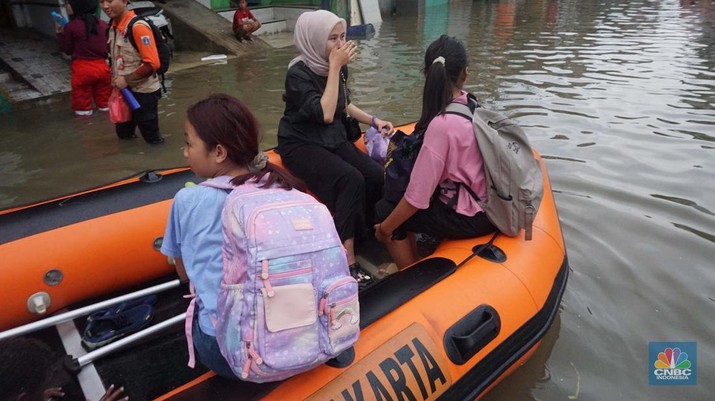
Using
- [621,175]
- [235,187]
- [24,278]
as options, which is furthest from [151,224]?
[621,175]

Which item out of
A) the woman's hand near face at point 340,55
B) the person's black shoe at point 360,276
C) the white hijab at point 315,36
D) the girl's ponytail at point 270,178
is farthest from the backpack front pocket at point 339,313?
the white hijab at point 315,36

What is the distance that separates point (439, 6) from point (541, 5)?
4413 millimetres

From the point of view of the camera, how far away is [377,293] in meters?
2.07

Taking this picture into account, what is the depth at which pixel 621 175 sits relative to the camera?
4.42 meters

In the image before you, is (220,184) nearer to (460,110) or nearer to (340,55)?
(460,110)

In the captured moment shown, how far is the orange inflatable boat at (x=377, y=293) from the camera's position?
1722 mm

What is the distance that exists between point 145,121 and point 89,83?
127cm

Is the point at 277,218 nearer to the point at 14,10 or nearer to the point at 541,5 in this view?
the point at 14,10

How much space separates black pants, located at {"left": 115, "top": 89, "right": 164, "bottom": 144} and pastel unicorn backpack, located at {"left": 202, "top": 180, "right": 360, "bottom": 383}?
3784 millimetres

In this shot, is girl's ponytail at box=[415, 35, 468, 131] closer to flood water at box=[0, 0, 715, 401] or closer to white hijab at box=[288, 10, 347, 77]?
white hijab at box=[288, 10, 347, 77]

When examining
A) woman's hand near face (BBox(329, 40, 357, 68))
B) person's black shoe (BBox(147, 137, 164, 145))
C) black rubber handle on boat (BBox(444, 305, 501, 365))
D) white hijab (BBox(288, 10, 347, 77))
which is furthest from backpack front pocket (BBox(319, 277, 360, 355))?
person's black shoe (BBox(147, 137, 164, 145))

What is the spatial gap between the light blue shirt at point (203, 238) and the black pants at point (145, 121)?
3602 millimetres

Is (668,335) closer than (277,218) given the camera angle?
→ No

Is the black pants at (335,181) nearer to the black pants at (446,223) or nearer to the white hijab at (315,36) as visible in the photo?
the black pants at (446,223)
